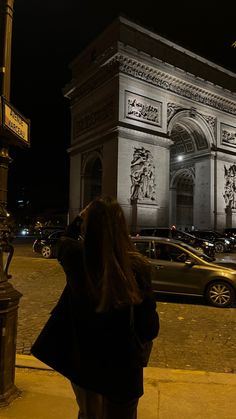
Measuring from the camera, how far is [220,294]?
347 inches

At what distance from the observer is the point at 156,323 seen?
2064mm

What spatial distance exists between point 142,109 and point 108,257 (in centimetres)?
2763

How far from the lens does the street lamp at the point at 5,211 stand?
330 centimetres

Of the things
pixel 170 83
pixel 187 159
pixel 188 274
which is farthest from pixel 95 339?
pixel 187 159

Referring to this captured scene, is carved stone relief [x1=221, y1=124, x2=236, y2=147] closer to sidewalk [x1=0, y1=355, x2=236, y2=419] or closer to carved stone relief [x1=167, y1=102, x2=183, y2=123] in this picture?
carved stone relief [x1=167, y1=102, x2=183, y2=123]

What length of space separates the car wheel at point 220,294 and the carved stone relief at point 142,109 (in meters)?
20.6

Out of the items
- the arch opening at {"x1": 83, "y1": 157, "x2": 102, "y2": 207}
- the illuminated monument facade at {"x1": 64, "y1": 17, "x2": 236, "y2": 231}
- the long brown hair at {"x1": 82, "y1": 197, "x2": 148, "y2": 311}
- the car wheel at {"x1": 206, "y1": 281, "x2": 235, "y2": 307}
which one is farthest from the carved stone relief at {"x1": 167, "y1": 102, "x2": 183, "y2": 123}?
the long brown hair at {"x1": 82, "y1": 197, "x2": 148, "y2": 311}

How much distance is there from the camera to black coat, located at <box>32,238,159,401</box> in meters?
1.92

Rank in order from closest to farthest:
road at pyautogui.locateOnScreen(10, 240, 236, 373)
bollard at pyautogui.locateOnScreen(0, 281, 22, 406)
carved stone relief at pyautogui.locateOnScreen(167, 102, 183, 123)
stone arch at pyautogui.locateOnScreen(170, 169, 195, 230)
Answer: bollard at pyautogui.locateOnScreen(0, 281, 22, 406) → road at pyautogui.locateOnScreen(10, 240, 236, 373) → carved stone relief at pyautogui.locateOnScreen(167, 102, 183, 123) → stone arch at pyautogui.locateOnScreen(170, 169, 195, 230)

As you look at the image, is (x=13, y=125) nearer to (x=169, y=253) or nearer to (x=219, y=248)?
(x=169, y=253)

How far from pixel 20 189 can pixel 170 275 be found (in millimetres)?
65500

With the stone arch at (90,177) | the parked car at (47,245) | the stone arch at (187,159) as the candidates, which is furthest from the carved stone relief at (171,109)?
the parked car at (47,245)

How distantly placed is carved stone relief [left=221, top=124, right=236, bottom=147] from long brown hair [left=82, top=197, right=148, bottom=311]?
34.4m

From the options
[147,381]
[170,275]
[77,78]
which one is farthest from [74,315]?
[77,78]
